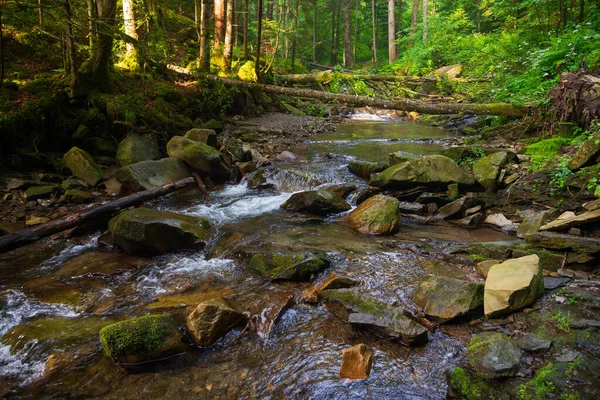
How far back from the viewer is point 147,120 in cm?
964

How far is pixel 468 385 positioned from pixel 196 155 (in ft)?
23.9

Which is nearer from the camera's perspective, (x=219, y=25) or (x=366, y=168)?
(x=366, y=168)

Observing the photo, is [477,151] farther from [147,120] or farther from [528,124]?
[147,120]

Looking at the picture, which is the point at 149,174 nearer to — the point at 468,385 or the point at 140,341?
the point at 140,341

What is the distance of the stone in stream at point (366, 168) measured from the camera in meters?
8.94

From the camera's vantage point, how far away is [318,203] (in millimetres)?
7281

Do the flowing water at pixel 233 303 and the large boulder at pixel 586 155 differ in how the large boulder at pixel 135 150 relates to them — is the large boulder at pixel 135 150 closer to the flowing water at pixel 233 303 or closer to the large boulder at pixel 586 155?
the flowing water at pixel 233 303

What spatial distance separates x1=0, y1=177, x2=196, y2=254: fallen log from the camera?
509cm

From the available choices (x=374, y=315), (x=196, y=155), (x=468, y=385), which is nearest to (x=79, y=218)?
(x=196, y=155)

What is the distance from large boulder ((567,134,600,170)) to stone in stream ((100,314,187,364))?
6.91 meters

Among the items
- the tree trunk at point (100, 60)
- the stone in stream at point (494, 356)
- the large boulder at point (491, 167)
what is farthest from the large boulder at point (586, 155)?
the tree trunk at point (100, 60)

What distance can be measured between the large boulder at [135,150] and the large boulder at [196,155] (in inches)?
25.9

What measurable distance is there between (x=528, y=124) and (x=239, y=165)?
773 centimetres

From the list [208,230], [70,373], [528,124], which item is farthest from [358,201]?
[70,373]
